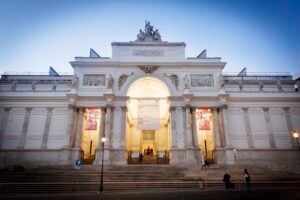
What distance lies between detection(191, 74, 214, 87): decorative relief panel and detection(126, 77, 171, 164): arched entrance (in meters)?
3.83

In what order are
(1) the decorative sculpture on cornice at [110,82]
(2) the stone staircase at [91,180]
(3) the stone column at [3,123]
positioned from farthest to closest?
(1) the decorative sculpture on cornice at [110,82]
(3) the stone column at [3,123]
(2) the stone staircase at [91,180]

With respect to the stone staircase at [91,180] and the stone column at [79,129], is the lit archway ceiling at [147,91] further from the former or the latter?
the stone staircase at [91,180]

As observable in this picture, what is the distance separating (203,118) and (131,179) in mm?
12989

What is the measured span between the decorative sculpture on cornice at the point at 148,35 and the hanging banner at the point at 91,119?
11.8 meters

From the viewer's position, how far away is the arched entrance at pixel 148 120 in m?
26.2

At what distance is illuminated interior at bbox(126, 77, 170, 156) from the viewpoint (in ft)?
86.3

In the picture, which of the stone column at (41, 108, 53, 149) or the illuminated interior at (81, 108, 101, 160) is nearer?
the stone column at (41, 108, 53, 149)

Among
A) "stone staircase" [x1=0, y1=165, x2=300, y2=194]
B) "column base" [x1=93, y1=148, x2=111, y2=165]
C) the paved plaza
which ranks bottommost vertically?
the paved plaza

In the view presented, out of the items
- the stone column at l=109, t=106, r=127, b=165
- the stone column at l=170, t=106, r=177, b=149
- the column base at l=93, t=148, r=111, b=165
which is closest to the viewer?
the column base at l=93, t=148, r=111, b=165

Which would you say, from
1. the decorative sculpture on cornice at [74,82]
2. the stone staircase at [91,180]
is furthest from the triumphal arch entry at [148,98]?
the stone staircase at [91,180]

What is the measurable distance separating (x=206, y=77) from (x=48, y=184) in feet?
72.3

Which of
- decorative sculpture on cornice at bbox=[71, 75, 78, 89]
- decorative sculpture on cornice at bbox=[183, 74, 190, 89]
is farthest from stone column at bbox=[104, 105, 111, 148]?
decorative sculpture on cornice at bbox=[183, 74, 190, 89]

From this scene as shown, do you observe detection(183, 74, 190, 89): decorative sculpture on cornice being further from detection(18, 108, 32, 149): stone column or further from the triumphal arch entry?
detection(18, 108, 32, 149): stone column

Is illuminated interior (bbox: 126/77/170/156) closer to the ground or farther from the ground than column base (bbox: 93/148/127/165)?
farther from the ground
